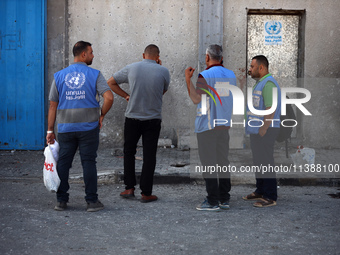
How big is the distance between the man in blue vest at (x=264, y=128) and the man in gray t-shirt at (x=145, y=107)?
46.1 inches

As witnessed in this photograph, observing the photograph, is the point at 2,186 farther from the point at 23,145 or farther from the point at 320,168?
the point at 320,168

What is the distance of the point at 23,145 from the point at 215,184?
5565 mm

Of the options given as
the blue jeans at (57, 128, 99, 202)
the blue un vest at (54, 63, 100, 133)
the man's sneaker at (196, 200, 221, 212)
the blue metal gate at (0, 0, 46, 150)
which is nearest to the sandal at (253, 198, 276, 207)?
the man's sneaker at (196, 200, 221, 212)

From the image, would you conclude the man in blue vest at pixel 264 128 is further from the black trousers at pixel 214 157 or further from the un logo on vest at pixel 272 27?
the un logo on vest at pixel 272 27

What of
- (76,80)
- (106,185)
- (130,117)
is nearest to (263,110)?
(130,117)

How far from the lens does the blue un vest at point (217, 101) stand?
590cm

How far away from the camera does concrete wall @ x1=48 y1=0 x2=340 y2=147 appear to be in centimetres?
1050

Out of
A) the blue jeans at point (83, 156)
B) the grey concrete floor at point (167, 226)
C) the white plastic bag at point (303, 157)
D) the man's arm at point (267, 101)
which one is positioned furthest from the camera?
the white plastic bag at point (303, 157)

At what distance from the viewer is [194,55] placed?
420 inches

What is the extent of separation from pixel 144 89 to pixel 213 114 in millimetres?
1013

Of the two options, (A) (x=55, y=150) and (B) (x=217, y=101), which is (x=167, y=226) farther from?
(A) (x=55, y=150)

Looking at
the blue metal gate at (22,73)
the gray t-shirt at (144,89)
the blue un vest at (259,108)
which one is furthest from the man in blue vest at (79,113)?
the blue metal gate at (22,73)

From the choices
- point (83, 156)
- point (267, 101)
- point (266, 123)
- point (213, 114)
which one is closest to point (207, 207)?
point (213, 114)

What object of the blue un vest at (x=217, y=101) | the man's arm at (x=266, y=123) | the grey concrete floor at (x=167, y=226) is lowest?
the grey concrete floor at (x=167, y=226)
